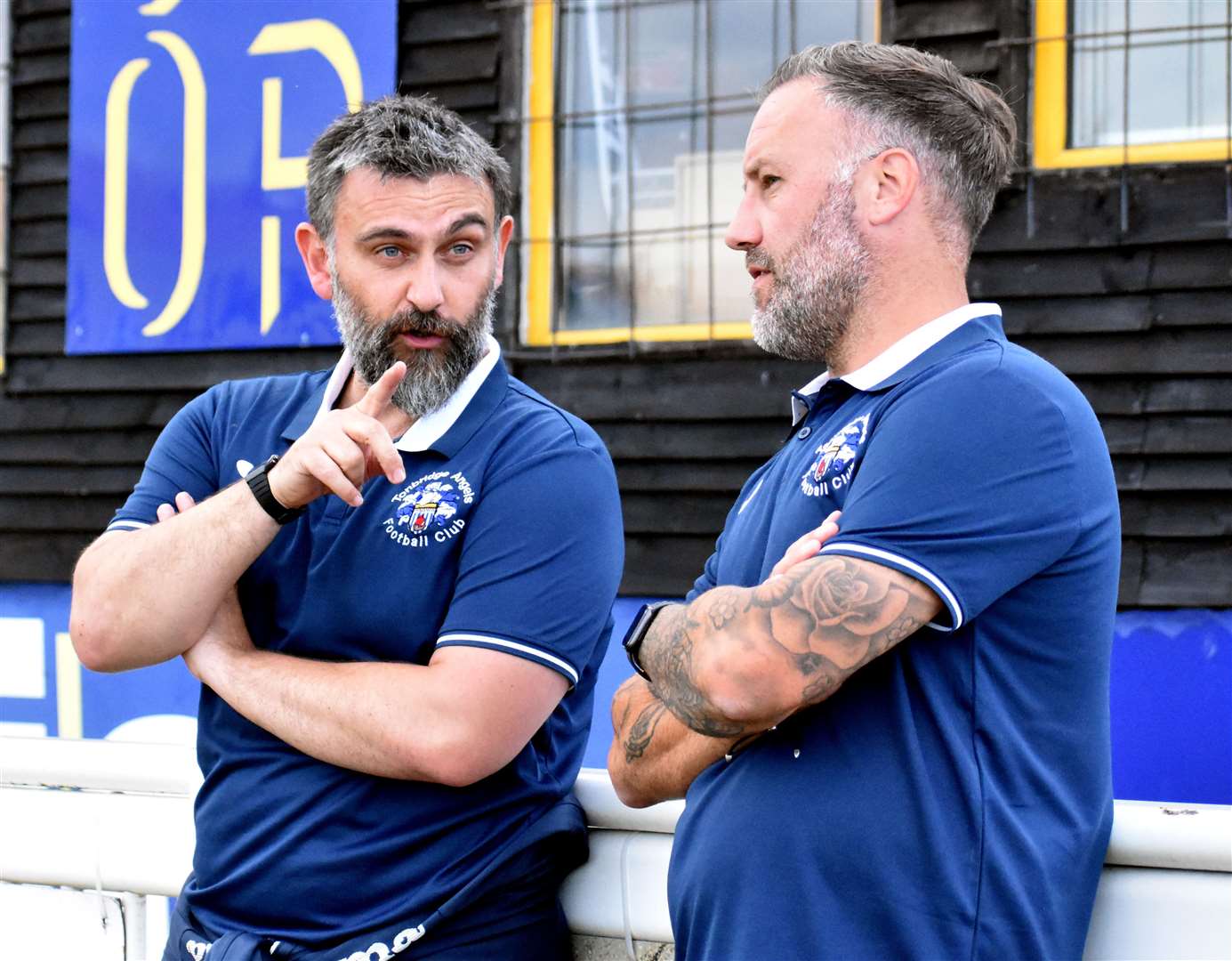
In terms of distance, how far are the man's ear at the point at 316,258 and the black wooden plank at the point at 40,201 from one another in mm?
4025

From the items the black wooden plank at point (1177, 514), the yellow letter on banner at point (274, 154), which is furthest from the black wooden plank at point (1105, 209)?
the yellow letter on banner at point (274, 154)

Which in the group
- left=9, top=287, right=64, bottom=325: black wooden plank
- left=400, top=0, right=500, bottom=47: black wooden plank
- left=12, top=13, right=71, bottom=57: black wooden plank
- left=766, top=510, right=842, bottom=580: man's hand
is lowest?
left=766, top=510, right=842, bottom=580: man's hand

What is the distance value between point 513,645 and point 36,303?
4769 mm

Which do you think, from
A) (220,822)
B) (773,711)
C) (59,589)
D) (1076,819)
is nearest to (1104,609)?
(1076,819)

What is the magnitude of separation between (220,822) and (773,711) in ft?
2.67

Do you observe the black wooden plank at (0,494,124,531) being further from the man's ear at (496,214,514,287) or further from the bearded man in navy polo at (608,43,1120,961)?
the bearded man in navy polo at (608,43,1120,961)

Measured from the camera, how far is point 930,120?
1.73m

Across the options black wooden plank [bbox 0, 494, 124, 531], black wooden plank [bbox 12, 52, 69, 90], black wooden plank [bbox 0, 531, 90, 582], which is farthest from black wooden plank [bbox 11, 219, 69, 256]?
black wooden plank [bbox 0, 531, 90, 582]

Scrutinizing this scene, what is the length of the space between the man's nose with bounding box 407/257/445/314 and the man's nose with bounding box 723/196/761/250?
1.43ft

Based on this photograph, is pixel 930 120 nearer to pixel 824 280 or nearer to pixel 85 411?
pixel 824 280

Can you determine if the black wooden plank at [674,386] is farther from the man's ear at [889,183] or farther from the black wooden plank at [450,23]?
the man's ear at [889,183]

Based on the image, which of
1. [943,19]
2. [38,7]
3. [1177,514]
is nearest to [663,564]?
[1177,514]

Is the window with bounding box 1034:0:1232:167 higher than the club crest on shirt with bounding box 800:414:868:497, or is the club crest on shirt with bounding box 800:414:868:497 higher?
the window with bounding box 1034:0:1232:167

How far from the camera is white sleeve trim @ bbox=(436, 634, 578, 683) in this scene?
170 cm
